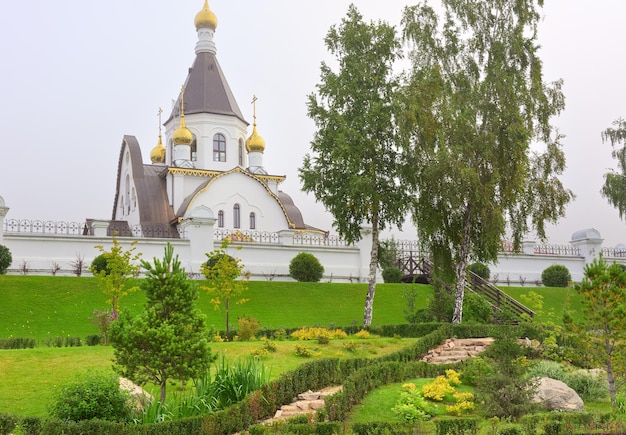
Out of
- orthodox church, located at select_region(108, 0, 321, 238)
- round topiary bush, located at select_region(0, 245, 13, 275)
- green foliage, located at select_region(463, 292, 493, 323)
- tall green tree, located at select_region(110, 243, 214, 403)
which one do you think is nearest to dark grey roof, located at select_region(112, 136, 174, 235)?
orthodox church, located at select_region(108, 0, 321, 238)

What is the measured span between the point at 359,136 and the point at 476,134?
11.4 feet

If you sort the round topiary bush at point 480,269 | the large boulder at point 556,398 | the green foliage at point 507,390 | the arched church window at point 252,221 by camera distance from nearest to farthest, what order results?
1. the green foliage at point 507,390
2. the large boulder at point 556,398
3. the round topiary bush at point 480,269
4. the arched church window at point 252,221

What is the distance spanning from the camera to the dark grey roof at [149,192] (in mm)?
38172

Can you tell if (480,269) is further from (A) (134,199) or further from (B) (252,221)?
(A) (134,199)

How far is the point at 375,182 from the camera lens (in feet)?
73.4

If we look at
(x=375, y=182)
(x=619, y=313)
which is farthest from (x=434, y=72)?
(x=619, y=313)

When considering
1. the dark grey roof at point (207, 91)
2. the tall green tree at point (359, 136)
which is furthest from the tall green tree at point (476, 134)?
the dark grey roof at point (207, 91)

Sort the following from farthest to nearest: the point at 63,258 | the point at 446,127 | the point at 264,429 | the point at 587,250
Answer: the point at 587,250, the point at 63,258, the point at 446,127, the point at 264,429

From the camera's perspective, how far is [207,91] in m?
42.6

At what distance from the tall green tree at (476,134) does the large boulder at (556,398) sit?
26.5 ft

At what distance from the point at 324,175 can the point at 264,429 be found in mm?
13625

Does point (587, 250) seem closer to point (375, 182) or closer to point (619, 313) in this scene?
point (375, 182)

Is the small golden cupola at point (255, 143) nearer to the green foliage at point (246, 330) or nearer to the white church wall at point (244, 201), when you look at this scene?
the white church wall at point (244, 201)

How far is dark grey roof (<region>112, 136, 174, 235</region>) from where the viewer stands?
38172 mm
